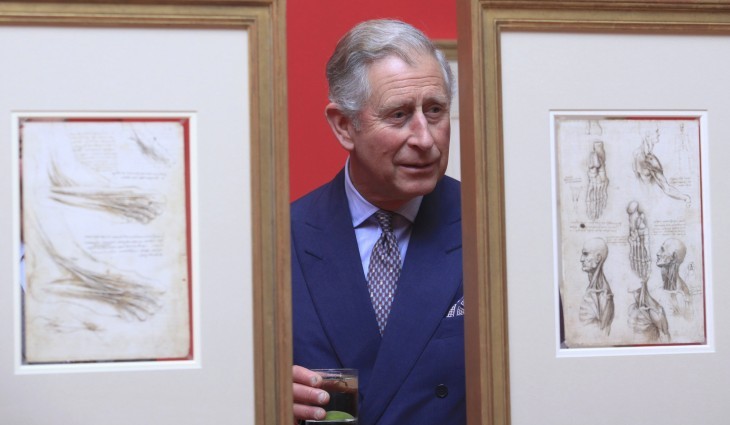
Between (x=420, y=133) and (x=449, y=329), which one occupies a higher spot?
(x=420, y=133)

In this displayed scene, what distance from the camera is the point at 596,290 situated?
3.84ft

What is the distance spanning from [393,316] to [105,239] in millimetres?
650

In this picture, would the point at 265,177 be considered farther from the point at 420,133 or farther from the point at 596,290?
the point at 420,133

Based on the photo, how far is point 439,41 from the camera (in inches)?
108

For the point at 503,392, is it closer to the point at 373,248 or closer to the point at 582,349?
the point at 582,349

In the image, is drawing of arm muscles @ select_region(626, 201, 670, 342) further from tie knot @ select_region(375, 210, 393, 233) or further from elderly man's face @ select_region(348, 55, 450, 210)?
tie knot @ select_region(375, 210, 393, 233)

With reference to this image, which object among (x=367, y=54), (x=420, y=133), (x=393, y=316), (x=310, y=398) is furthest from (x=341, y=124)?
(x=310, y=398)

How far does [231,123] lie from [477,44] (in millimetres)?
298

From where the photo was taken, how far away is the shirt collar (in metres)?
1.79

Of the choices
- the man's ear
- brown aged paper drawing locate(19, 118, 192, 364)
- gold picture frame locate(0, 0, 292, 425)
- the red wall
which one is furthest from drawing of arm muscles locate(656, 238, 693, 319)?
the red wall

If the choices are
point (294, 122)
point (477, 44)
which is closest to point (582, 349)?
point (477, 44)

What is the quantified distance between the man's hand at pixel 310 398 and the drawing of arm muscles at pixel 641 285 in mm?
452

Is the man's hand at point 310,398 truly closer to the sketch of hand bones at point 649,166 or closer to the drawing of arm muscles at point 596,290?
the drawing of arm muscles at point 596,290

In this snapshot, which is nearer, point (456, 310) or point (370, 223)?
point (456, 310)
